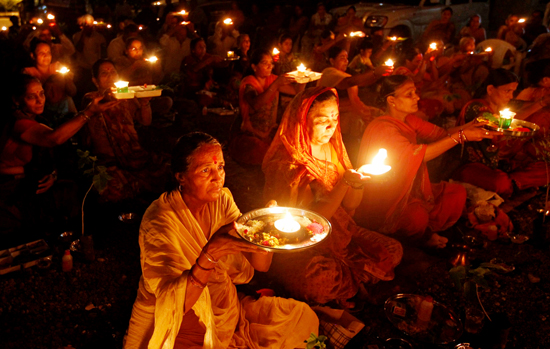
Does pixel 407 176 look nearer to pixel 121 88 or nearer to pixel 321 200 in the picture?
pixel 321 200

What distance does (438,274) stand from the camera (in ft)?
13.1

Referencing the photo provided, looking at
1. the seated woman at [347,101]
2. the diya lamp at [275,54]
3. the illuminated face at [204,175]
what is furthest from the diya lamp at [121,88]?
the diya lamp at [275,54]

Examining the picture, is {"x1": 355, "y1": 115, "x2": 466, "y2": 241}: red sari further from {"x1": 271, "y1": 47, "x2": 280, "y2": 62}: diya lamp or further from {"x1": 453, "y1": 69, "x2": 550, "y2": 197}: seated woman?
{"x1": 271, "y1": 47, "x2": 280, "y2": 62}: diya lamp

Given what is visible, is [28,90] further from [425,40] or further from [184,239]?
[425,40]

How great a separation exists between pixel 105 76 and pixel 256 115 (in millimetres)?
2185

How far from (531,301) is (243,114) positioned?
4.15 m

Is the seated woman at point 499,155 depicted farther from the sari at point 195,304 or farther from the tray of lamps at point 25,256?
the tray of lamps at point 25,256

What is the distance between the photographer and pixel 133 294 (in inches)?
143

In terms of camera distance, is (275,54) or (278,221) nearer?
(278,221)

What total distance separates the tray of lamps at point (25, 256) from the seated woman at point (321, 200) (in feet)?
7.10

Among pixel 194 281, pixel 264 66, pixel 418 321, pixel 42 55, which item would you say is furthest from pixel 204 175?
pixel 42 55

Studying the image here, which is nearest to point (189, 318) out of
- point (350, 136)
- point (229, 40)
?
point (350, 136)

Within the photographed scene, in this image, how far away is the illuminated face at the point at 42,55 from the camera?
5.83 meters

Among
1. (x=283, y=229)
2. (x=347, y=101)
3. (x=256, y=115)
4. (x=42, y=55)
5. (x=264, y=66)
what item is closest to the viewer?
(x=283, y=229)
